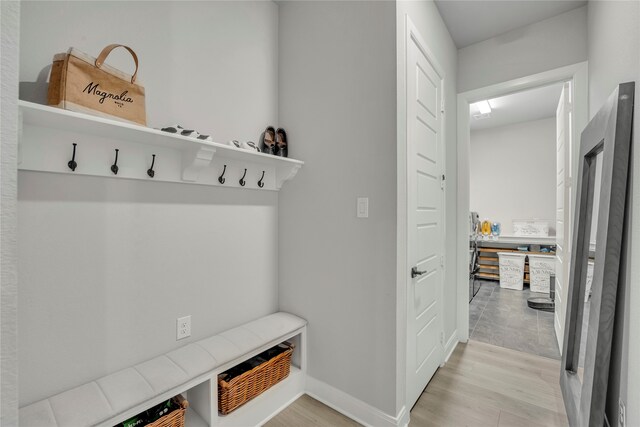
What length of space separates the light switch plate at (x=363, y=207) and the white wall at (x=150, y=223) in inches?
27.1

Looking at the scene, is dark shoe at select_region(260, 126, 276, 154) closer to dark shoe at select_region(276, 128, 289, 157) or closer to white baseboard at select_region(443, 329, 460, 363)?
dark shoe at select_region(276, 128, 289, 157)

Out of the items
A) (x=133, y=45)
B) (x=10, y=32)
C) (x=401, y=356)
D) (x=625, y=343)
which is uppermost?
(x=133, y=45)

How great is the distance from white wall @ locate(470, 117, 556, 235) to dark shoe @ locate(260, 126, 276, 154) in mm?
5092

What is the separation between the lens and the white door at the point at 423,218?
69.1 inches

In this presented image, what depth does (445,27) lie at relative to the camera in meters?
2.47

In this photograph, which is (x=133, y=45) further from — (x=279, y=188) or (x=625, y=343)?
(x=625, y=343)

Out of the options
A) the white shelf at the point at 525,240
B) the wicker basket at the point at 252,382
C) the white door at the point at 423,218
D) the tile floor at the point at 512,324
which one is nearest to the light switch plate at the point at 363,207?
the white door at the point at 423,218

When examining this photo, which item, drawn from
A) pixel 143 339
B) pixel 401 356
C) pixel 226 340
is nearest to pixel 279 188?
pixel 226 340

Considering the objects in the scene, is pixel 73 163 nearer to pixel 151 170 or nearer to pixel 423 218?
pixel 151 170

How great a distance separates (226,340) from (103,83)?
1357 millimetres

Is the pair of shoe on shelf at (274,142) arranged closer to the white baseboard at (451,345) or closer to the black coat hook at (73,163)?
the black coat hook at (73,163)

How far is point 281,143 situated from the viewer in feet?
6.73

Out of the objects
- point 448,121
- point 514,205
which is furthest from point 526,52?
point 514,205

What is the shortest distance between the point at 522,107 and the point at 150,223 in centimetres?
529
